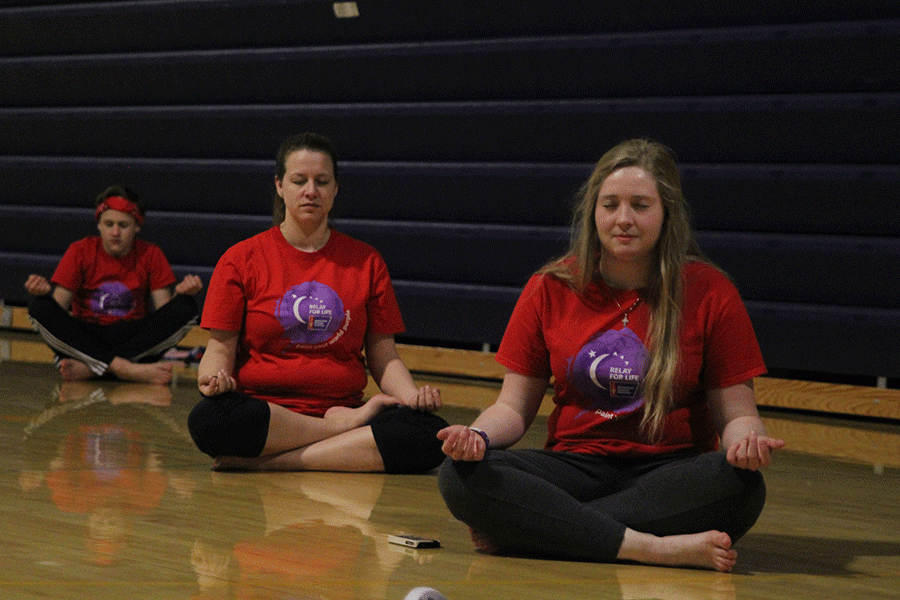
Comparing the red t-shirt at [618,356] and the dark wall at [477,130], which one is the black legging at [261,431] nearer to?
the red t-shirt at [618,356]

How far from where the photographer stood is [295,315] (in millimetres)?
3080

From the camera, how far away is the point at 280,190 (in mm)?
3184

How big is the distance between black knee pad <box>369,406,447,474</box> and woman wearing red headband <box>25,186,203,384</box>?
1.99 metres

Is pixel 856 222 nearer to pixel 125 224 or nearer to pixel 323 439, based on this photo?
pixel 323 439

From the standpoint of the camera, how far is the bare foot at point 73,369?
4.88 metres

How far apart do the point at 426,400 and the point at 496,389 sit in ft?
6.54

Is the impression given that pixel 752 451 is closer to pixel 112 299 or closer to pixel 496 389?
pixel 496 389

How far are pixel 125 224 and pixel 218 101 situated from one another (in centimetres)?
153

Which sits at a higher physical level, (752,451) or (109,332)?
(752,451)

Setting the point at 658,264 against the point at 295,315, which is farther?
the point at 295,315

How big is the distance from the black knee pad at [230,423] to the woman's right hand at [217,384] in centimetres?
3

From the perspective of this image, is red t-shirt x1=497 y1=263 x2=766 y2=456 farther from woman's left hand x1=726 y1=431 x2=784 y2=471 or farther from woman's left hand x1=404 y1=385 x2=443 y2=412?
woman's left hand x1=404 y1=385 x2=443 y2=412

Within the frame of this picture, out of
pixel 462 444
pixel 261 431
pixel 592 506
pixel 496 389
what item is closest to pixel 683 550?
pixel 592 506

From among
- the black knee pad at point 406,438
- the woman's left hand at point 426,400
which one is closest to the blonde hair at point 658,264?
the woman's left hand at point 426,400
